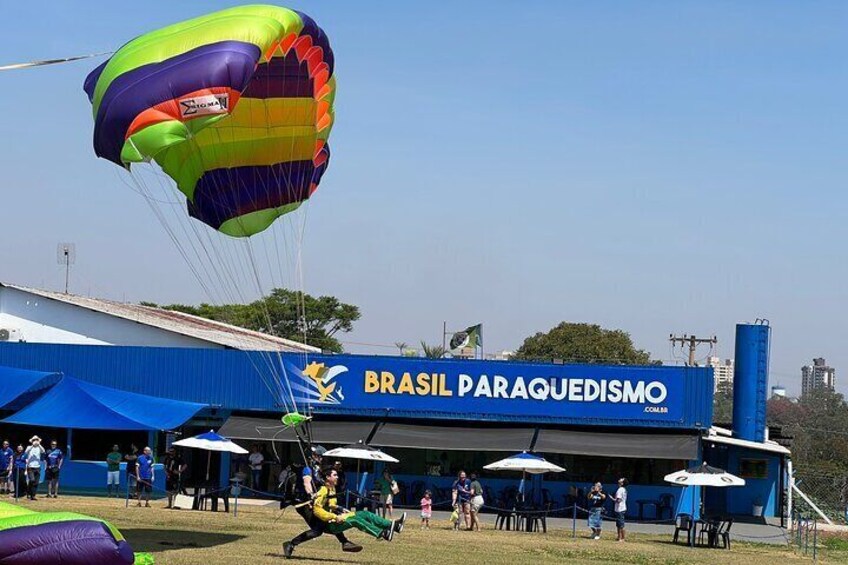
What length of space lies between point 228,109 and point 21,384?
20249 millimetres

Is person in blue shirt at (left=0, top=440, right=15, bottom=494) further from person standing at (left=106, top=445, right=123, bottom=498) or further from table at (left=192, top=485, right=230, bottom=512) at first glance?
table at (left=192, top=485, right=230, bottom=512)

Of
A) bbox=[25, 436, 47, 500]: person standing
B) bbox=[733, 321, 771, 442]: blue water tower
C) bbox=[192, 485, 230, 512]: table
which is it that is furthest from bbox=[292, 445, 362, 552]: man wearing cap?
bbox=[733, 321, 771, 442]: blue water tower

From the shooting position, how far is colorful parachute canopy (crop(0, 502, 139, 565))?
390 inches

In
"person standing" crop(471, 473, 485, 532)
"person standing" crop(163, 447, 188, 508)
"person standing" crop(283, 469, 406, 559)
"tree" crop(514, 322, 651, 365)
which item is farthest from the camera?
"tree" crop(514, 322, 651, 365)

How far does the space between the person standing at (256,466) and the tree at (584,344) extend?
60.7m

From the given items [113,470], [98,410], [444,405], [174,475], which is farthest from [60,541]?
[444,405]

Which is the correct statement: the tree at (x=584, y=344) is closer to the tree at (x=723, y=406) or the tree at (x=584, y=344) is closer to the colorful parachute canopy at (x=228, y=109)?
the tree at (x=723, y=406)

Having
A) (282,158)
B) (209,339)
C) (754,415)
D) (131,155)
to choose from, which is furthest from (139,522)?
(754,415)

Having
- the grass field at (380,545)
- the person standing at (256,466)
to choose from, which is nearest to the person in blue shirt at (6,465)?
the grass field at (380,545)

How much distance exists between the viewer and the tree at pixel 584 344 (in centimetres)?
9675

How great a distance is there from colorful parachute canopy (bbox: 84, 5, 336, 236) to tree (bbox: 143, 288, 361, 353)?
79886mm

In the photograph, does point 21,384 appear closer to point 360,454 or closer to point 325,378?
point 325,378

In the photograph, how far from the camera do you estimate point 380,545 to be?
23203 millimetres

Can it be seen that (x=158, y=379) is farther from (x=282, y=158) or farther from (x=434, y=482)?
(x=282, y=158)
